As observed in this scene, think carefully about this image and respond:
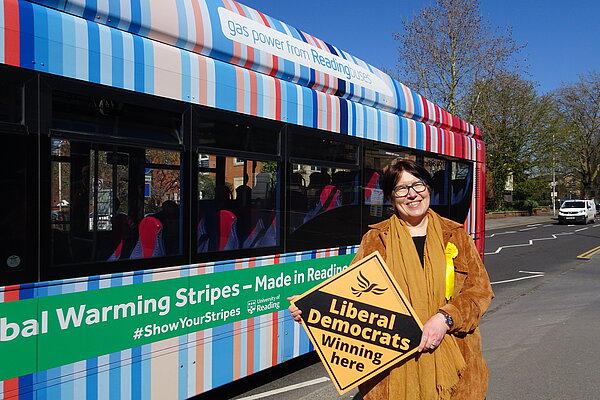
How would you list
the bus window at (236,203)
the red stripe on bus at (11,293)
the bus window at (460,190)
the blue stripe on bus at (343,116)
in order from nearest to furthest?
the red stripe on bus at (11,293)
the bus window at (236,203)
the blue stripe on bus at (343,116)
the bus window at (460,190)

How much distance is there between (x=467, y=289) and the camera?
259 centimetres

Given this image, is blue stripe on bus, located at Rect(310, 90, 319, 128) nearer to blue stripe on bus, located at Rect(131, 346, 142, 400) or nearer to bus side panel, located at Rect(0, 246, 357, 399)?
bus side panel, located at Rect(0, 246, 357, 399)

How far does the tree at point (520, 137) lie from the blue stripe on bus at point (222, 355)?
3288cm

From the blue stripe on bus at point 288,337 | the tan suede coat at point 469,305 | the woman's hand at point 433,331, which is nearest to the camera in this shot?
the woman's hand at point 433,331

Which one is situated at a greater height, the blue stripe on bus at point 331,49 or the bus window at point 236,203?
the blue stripe on bus at point 331,49

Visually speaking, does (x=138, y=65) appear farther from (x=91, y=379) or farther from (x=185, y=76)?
(x=91, y=379)

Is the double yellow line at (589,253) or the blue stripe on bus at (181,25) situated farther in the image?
the double yellow line at (589,253)

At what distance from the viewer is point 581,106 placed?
2216 inches

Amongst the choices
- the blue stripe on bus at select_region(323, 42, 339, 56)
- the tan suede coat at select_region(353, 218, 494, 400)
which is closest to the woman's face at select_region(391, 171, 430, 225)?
the tan suede coat at select_region(353, 218, 494, 400)

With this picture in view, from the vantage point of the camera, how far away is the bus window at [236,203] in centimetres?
408

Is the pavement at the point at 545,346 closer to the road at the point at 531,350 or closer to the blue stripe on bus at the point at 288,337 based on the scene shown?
the road at the point at 531,350

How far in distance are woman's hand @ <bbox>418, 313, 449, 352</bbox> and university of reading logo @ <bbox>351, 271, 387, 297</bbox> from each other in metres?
0.25

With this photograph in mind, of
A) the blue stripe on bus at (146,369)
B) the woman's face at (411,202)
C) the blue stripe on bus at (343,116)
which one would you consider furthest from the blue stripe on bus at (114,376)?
the blue stripe on bus at (343,116)

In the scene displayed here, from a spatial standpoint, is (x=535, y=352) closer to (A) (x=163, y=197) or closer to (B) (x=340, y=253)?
(B) (x=340, y=253)
